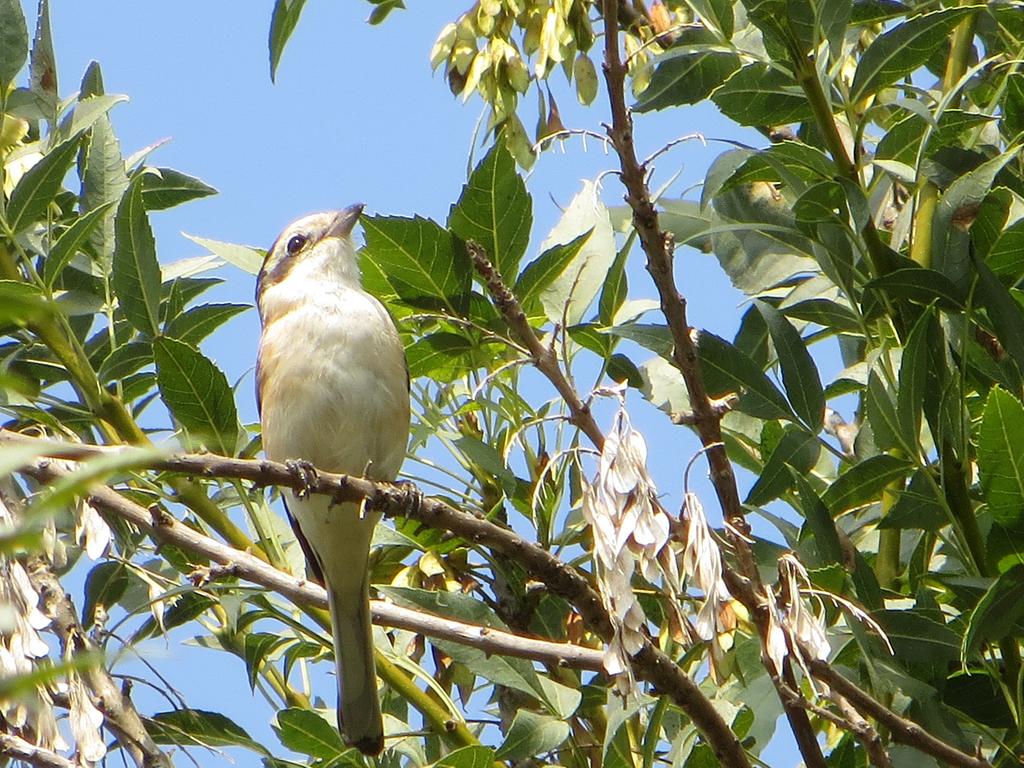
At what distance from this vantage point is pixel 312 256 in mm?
5867

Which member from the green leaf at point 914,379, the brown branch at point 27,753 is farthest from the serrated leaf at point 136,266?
the green leaf at point 914,379

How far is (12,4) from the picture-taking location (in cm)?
396

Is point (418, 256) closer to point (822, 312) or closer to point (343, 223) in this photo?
point (822, 312)

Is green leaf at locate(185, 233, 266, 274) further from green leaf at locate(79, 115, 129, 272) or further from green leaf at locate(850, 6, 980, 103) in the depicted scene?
green leaf at locate(850, 6, 980, 103)

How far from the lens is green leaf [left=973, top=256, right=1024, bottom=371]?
3.03 metres

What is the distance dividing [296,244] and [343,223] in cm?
23

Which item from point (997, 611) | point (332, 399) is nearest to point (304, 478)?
point (997, 611)

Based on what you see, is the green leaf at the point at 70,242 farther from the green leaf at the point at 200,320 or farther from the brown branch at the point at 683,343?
the brown branch at the point at 683,343

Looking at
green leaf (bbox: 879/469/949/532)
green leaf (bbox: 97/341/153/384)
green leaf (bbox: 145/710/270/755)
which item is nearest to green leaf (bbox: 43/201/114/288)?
green leaf (bbox: 97/341/153/384)

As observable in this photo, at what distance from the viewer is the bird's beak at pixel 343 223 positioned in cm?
598

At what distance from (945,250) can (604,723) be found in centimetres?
163

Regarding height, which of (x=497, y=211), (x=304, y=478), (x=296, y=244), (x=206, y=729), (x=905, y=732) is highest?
(x=497, y=211)

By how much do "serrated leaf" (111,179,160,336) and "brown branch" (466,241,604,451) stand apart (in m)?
1.20

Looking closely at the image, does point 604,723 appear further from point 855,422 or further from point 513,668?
point 855,422
